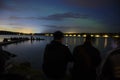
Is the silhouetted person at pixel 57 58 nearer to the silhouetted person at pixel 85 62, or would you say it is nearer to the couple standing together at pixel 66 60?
the couple standing together at pixel 66 60

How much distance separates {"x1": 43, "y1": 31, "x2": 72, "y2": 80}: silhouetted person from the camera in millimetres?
5316

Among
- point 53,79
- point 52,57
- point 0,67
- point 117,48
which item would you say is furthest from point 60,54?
point 0,67

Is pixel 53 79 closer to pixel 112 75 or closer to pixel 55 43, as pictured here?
pixel 55 43

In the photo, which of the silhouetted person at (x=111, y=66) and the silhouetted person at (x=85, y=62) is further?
the silhouetted person at (x=85, y=62)

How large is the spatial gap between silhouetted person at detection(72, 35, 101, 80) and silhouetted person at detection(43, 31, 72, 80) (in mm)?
221

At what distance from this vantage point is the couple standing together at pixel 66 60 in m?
5.32

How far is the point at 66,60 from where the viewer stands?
211 inches

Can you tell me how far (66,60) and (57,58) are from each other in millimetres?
217

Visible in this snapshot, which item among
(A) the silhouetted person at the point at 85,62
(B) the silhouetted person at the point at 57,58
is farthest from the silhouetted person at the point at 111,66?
(B) the silhouetted person at the point at 57,58

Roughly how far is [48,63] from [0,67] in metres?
3.82

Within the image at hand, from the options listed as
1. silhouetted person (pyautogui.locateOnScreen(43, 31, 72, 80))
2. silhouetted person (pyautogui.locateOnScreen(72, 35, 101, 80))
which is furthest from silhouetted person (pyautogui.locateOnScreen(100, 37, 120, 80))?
silhouetted person (pyautogui.locateOnScreen(43, 31, 72, 80))

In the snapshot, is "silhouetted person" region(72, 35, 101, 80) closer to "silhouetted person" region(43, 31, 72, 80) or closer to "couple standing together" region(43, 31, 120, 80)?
"couple standing together" region(43, 31, 120, 80)

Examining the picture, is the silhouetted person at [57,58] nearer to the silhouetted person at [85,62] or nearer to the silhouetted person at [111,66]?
the silhouetted person at [85,62]

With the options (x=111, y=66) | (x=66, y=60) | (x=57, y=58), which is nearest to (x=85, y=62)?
(x=66, y=60)
